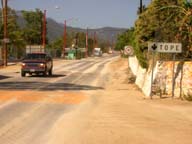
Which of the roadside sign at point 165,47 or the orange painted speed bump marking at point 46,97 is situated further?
the roadside sign at point 165,47

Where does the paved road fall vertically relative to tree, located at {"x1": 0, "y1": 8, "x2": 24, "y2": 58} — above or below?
below

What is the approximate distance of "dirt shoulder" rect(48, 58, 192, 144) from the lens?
13.4 m

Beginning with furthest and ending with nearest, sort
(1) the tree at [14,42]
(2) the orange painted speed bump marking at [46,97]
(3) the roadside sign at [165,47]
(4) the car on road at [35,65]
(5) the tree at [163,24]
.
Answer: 1. (1) the tree at [14,42]
2. (4) the car on road at [35,65]
3. (5) the tree at [163,24]
4. (3) the roadside sign at [165,47]
5. (2) the orange painted speed bump marking at [46,97]

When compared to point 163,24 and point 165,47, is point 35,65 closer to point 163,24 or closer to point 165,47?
point 163,24

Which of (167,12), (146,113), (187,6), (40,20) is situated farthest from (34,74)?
(40,20)

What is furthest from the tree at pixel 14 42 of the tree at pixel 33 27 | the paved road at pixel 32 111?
the paved road at pixel 32 111

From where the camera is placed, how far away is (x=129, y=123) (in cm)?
1636

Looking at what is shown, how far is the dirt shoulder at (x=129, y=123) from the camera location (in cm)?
1341

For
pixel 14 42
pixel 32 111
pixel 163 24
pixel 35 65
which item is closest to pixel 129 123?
pixel 32 111

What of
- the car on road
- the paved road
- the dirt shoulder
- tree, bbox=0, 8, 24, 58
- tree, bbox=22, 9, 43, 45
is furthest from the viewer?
tree, bbox=22, 9, 43, 45

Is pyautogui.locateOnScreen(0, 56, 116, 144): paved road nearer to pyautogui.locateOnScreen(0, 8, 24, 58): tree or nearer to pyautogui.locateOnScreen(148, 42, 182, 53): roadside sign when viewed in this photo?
pyautogui.locateOnScreen(148, 42, 182, 53): roadside sign

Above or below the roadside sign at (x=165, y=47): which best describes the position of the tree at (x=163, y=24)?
above

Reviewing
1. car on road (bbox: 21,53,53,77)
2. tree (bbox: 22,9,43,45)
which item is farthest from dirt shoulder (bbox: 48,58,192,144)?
tree (bbox: 22,9,43,45)

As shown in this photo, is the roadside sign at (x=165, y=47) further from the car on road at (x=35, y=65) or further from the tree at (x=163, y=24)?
the car on road at (x=35, y=65)
